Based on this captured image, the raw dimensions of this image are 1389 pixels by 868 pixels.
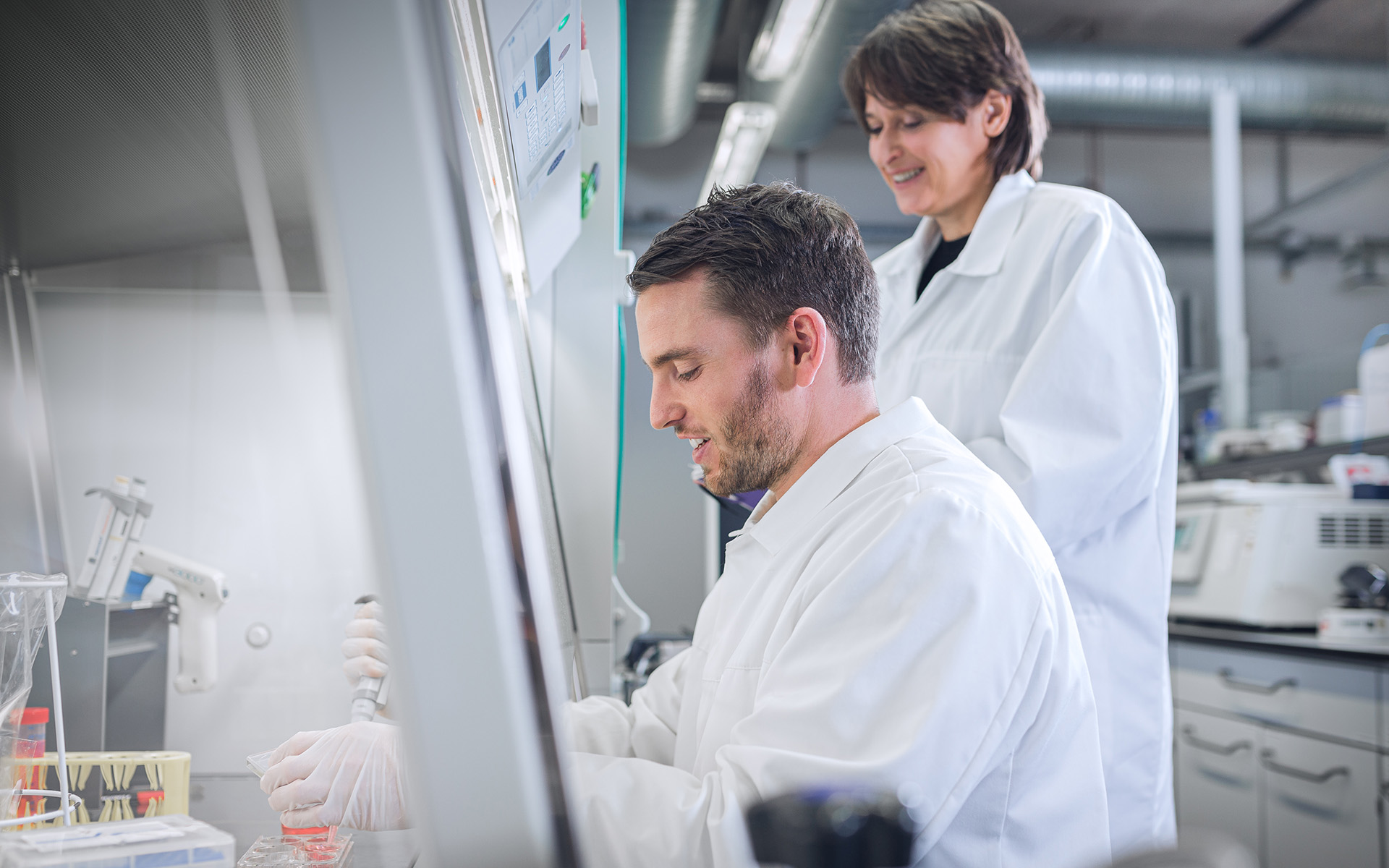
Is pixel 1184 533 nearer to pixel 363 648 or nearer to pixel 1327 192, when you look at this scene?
pixel 1327 192

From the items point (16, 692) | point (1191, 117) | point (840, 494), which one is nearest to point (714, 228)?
point (840, 494)

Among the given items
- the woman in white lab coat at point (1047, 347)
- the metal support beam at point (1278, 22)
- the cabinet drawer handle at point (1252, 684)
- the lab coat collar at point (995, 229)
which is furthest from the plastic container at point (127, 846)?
the metal support beam at point (1278, 22)

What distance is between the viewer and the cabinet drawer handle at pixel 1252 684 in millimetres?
2529

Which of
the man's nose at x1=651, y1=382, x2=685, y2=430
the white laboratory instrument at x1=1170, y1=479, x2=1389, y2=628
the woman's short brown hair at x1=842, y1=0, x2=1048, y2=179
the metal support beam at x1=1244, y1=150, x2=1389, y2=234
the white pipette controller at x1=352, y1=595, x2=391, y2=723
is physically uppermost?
the metal support beam at x1=1244, y1=150, x2=1389, y2=234

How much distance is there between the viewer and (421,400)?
302mm

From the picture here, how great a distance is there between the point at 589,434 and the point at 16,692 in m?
1.18

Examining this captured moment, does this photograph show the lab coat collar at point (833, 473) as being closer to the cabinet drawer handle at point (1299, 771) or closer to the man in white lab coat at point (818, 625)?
the man in white lab coat at point (818, 625)

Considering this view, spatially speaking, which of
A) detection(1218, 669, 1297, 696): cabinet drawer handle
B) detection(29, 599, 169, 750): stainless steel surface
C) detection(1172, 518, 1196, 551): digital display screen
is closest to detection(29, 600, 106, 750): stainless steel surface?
detection(29, 599, 169, 750): stainless steel surface

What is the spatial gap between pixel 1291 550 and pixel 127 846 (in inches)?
127

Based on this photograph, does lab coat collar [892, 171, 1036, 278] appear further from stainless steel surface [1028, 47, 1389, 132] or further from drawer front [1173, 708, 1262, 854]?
stainless steel surface [1028, 47, 1389, 132]

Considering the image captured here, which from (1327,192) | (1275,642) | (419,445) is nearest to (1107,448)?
(419,445)

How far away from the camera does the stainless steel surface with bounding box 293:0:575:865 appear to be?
30 cm

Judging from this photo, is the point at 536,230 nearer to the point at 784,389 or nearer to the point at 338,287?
the point at 784,389

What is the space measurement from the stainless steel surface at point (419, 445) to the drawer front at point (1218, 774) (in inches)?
111
